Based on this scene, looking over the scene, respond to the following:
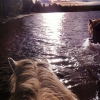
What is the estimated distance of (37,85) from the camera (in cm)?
222

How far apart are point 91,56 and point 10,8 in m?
58.7

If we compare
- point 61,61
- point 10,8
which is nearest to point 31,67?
point 61,61

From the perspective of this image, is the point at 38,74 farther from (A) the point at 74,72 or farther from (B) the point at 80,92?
(A) the point at 74,72

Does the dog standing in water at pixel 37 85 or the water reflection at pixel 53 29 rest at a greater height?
the dog standing in water at pixel 37 85

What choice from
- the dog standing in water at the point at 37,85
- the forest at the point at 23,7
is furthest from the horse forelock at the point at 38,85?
the forest at the point at 23,7

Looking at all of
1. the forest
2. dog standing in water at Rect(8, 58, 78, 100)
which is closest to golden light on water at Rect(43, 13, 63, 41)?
the forest

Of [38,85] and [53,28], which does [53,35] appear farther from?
[38,85]

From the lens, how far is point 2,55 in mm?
13828

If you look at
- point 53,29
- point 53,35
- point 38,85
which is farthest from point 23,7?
point 38,85

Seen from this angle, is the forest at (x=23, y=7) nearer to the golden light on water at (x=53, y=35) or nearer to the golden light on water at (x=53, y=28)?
the golden light on water at (x=53, y=28)

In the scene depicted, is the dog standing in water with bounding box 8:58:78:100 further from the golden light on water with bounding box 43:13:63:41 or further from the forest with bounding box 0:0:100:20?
the forest with bounding box 0:0:100:20

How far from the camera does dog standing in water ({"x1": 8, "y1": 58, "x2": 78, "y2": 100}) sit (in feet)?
6.84

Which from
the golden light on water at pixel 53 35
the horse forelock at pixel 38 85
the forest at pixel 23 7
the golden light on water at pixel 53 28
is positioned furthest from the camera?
the forest at pixel 23 7

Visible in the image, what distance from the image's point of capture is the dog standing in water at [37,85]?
82.0 inches
